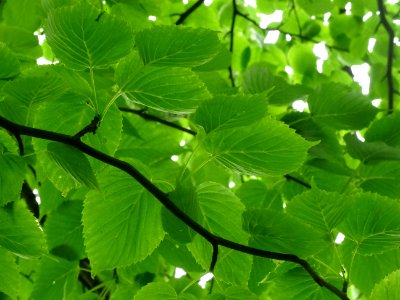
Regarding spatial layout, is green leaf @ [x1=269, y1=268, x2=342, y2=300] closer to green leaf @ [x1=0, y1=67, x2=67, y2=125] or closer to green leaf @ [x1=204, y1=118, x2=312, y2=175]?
green leaf @ [x1=204, y1=118, x2=312, y2=175]

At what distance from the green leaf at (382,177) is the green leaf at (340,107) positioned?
60mm

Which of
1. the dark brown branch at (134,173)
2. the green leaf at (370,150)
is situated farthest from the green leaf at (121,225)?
the green leaf at (370,150)

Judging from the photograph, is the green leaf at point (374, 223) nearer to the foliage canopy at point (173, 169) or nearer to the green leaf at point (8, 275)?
the foliage canopy at point (173, 169)

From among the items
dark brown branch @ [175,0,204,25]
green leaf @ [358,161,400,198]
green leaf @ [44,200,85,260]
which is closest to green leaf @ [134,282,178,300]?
green leaf @ [44,200,85,260]

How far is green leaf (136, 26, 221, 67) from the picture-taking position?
1.37ft

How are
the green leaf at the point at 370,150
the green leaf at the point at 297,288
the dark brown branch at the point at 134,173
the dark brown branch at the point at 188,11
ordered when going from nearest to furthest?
the dark brown branch at the point at 134,173 < the green leaf at the point at 297,288 < the green leaf at the point at 370,150 < the dark brown branch at the point at 188,11

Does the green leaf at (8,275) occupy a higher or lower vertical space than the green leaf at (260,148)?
lower

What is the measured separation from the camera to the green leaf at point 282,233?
468mm

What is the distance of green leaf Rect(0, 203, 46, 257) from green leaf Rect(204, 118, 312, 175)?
168 mm

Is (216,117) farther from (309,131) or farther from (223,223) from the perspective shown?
(309,131)

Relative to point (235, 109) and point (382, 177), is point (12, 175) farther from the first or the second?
point (382, 177)

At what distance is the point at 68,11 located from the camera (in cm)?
40

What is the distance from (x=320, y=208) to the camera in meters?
0.49

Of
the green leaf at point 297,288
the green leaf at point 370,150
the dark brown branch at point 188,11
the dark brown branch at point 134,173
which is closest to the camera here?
the dark brown branch at point 134,173
